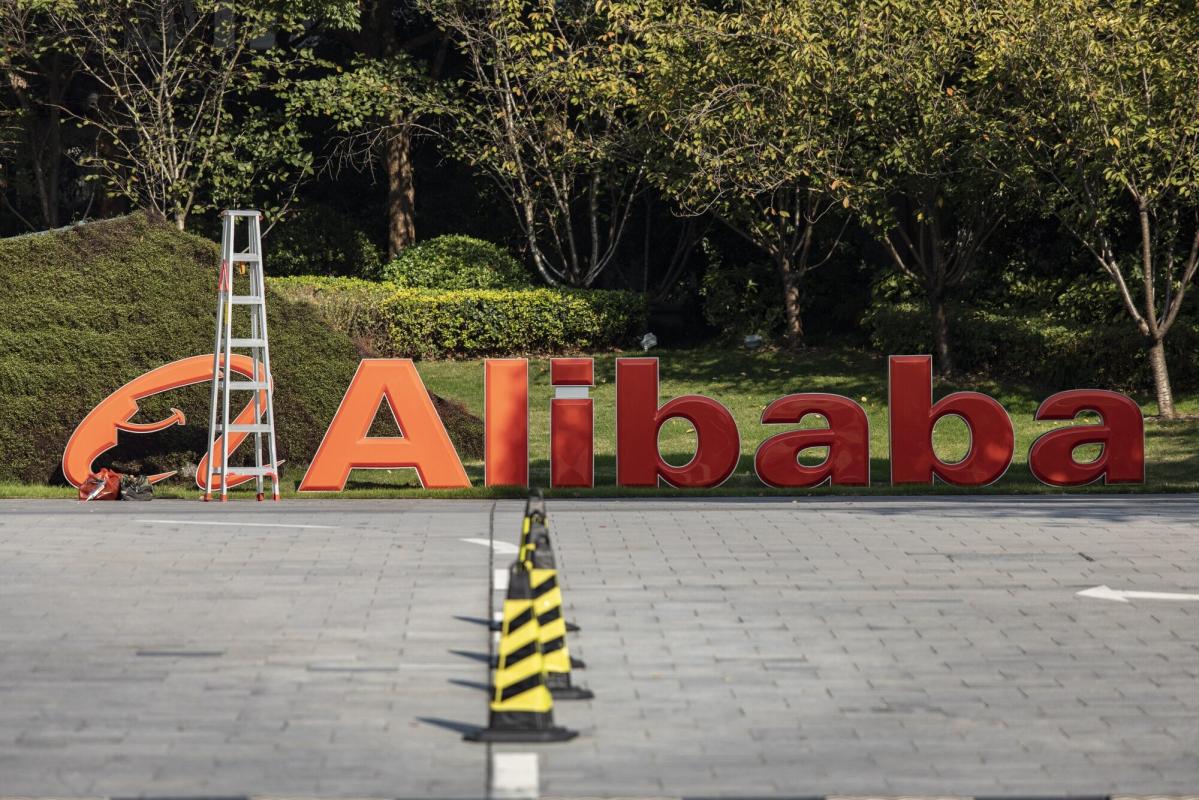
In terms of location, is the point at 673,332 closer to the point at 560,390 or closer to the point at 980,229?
the point at 980,229

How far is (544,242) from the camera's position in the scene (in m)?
30.6

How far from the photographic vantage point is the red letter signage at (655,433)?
55.1 ft

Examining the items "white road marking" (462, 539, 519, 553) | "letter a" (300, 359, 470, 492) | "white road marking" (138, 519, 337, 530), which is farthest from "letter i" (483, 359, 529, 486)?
"white road marking" (462, 539, 519, 553)

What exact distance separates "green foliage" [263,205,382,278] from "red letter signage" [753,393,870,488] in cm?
1535

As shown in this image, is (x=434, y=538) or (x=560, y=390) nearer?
(x=434, y=538)

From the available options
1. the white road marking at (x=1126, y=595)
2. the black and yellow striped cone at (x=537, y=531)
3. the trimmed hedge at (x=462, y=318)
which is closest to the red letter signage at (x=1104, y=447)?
the white road marking at (x=1126, y=595)

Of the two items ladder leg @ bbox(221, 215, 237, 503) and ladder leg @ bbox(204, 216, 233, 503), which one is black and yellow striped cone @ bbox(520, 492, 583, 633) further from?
ladder leg @ bbox(204, 216, 233, 503)

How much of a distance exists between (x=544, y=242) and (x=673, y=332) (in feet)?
10.3

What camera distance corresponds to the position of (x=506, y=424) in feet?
55.5

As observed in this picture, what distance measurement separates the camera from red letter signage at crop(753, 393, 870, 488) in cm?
1695

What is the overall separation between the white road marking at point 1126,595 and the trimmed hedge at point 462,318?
16810mm

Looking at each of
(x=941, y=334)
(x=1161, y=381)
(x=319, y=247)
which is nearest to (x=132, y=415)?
Answer: (x=941, y=334)

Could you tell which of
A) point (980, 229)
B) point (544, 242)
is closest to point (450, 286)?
point (544, 242)

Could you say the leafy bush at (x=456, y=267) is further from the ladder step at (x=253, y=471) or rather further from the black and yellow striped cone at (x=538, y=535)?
the black and yellow striped cone at (x=538, y=535)
